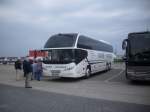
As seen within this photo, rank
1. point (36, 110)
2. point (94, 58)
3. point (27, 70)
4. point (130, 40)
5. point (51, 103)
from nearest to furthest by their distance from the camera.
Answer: point (36, 110)
point (51, 103)
point (27, 70)
point (130, 40)
point (94, 58)

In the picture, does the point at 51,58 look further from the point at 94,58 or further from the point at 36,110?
the point at 36,110

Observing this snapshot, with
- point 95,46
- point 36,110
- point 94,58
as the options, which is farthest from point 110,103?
point 95,46

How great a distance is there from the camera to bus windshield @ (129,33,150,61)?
14180 millimetres

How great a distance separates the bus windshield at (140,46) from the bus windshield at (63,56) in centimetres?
421

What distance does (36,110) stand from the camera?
7.40 m

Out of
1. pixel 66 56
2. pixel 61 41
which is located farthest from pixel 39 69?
pixel 61 41

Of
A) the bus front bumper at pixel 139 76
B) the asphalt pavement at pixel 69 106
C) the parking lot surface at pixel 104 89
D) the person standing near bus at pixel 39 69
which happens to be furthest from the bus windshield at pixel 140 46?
the person standing near bus at pixel 39 69

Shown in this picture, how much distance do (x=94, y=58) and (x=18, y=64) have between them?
7436mm

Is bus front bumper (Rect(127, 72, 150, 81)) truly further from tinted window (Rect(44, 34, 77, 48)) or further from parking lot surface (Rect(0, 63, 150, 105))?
tinted window (Rect(44, 34, 77, 48))

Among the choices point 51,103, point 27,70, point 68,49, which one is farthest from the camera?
point 68,49

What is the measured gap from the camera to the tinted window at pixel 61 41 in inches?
666

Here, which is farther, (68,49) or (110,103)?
(68,49)

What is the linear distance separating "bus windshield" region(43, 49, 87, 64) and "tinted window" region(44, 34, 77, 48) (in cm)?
56

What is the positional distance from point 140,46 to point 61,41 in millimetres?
6195
